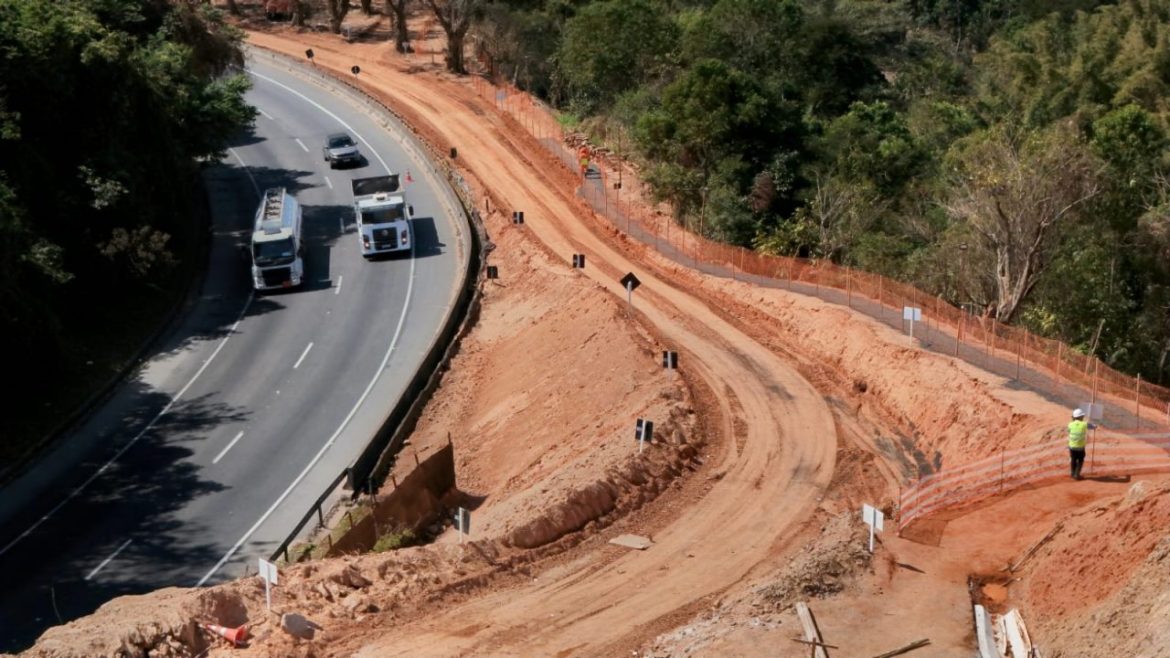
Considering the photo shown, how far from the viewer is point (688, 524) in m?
30.3

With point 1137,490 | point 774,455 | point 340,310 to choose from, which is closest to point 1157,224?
point 774,455

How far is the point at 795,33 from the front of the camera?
71.9 meters

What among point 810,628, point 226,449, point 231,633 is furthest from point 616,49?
point 810,628

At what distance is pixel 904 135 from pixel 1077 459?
33271mm

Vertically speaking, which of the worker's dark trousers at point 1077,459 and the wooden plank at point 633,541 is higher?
the worker's dark trousers at point 1077,459

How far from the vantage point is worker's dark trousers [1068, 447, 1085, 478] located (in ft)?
96.3

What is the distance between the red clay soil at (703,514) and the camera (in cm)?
2412

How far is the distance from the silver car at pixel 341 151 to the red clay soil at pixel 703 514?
59.4ft

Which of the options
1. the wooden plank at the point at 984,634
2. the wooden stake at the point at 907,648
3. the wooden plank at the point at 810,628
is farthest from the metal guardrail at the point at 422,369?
the wooden plank at the point at 984,634

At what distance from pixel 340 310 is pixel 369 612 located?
25403 mm

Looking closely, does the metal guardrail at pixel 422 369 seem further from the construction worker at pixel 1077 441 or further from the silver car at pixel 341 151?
the construction worker at pixel 1077 441

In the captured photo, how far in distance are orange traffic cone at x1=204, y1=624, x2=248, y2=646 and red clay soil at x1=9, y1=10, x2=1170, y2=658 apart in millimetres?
359

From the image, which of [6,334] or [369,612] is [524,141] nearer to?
[6,334]

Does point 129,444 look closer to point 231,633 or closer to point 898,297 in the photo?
point 231,633
